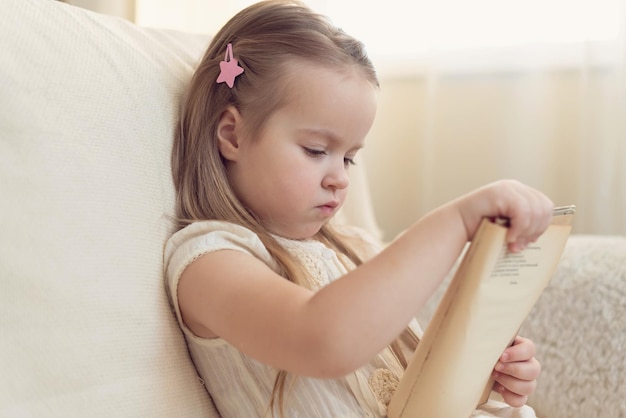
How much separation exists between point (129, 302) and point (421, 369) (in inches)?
10.4

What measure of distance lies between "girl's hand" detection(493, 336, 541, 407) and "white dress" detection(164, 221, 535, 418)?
0.05 m

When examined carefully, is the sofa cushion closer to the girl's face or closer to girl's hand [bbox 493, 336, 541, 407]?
the girl's face

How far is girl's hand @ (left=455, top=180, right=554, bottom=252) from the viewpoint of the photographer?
1.91 ft

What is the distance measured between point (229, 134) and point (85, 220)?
215 mm

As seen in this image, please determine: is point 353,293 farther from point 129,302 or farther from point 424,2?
point 424,2

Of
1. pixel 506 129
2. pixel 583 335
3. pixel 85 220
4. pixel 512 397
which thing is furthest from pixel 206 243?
pixel 506 129

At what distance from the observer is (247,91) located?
0.78 meters

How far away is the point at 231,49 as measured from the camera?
80cm

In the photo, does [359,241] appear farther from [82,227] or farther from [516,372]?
[82,227]

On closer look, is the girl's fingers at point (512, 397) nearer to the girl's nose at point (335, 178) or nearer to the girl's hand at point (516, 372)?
the girl's hand at point (516, 372)

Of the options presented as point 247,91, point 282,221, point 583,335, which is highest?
point 247,91

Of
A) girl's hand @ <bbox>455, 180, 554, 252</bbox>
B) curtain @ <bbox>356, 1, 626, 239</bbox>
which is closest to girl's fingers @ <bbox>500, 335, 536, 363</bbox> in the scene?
girl's hand @ <bbox>455, 180, 554, 252</bbox>

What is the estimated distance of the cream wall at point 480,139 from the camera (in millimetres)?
1517

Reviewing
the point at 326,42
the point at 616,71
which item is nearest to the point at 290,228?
the point at 326,42
